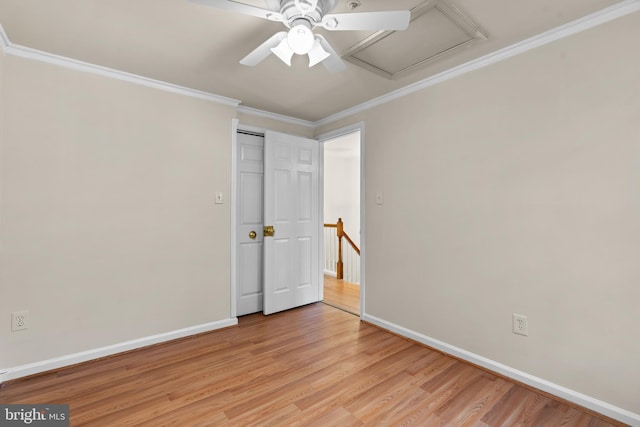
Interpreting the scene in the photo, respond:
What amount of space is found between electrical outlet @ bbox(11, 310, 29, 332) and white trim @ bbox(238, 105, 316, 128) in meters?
2.57

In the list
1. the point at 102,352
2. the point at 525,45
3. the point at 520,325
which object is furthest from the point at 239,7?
the point at 102,352

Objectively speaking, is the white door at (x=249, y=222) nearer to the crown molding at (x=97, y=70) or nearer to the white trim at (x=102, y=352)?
the white trim at (x=102, y=352)

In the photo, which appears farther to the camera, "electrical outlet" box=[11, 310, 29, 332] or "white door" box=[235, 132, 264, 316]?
"white door" box=[235, 132, 264, 316]

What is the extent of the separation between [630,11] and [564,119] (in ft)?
2.03

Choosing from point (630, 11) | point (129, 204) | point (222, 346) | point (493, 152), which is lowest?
point (222, 346)

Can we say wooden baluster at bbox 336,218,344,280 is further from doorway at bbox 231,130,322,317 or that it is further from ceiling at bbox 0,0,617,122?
ceiling at bbox 0,0,617,122

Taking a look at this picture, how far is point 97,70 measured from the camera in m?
2.48

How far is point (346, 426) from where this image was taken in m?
1.72

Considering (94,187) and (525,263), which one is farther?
(94,187)

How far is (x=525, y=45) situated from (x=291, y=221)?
2.71m

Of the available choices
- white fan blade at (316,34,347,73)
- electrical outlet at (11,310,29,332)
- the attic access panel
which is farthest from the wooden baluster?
electrical outlet at (11,310,29,332)

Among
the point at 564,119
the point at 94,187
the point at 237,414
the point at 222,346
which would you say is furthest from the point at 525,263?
the point at 94,187

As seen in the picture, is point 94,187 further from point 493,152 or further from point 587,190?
point 587,190

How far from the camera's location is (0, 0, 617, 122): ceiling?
176cm
